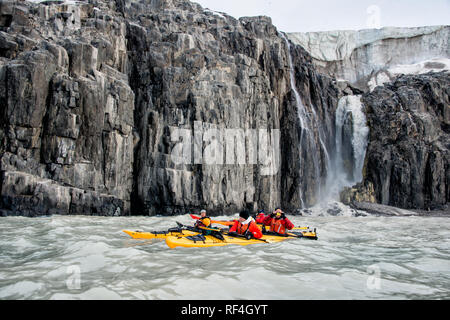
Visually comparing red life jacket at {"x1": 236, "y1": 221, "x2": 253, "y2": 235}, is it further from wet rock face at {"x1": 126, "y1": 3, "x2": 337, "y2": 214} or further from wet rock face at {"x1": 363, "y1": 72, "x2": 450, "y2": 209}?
wet rock face at {"x1": 363, "y1": 72, "x2": 450, "y2": 209}

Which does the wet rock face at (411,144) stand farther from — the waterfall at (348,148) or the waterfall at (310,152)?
the waterfall at (310,152)

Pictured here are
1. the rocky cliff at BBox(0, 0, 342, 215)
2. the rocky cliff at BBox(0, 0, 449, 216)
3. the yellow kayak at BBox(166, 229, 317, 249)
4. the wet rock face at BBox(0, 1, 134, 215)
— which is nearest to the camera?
the yellow kayak at BBox(166, 229, 317, 249)

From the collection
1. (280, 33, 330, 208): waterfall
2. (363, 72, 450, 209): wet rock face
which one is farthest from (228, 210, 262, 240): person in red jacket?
(363, 72, 450, 209): wet rock face

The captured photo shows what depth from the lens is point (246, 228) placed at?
12.0 metres

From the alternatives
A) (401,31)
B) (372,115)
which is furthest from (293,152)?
(401,31)

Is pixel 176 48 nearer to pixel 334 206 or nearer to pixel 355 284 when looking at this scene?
pixel 334 206

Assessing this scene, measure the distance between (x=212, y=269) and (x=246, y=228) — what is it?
13.3ft

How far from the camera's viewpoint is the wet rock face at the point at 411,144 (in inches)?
1201

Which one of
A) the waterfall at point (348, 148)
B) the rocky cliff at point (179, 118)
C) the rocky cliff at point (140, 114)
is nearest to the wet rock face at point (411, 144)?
the rocky cliff at point (179, 118)

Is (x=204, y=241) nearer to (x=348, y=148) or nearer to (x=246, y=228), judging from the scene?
(x=246, y=228)

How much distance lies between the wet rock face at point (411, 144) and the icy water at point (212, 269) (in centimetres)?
1909

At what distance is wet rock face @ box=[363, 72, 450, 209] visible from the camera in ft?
100

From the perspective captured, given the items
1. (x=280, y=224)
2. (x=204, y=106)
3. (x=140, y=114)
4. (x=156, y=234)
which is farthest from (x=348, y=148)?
(x=156, y=234)

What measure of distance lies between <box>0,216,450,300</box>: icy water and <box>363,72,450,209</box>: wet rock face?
19095 mm
